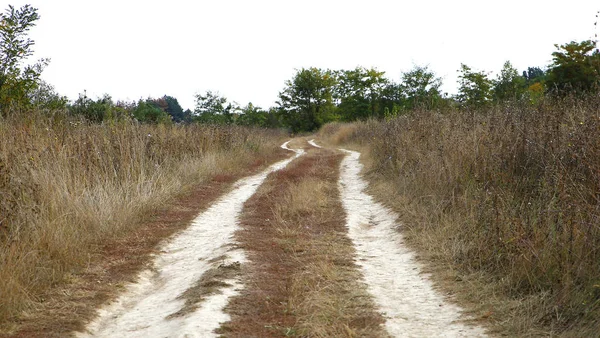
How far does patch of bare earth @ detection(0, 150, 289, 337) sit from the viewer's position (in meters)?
4.61

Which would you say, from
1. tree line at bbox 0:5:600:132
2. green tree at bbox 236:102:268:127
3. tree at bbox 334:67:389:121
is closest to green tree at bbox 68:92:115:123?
tree line at bbox 0:5:600:132

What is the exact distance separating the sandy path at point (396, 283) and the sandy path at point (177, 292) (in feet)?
4.63

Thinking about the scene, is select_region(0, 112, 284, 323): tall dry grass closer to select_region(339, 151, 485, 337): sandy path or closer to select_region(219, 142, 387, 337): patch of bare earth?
select_region(219, 142, 387, 337): patch of bare earth

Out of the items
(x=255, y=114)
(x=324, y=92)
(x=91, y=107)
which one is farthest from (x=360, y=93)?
(x=91, y=107)

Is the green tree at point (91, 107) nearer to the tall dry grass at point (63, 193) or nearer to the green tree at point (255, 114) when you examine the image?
the tall dry grass at point (63, 193)

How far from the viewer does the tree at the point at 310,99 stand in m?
63.8

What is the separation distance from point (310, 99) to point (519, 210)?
192ft

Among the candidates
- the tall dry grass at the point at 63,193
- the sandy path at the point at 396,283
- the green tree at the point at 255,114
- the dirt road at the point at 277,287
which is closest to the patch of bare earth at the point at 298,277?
the dirt road at the point at 277,287

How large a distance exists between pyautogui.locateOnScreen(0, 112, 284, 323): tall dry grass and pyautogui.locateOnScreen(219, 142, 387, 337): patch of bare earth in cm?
181

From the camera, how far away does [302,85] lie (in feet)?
210

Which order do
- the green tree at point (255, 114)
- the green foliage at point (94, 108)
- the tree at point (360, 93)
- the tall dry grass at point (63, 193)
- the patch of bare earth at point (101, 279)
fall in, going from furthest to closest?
the green tree at point (255, 114), the tree at point (360, 93), the green foliage at point (94, 108), the tall dry grass at point (63, 193), the patch of bare earth at point (101, 279)

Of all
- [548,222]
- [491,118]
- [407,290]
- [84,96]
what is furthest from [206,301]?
[84,96]

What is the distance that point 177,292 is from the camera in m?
5.52

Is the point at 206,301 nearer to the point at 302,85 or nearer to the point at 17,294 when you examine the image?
the point at 17,294
